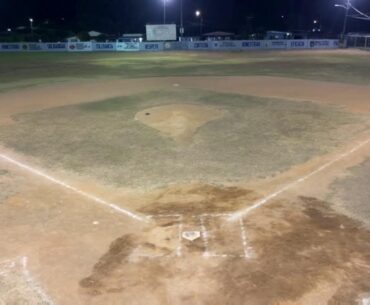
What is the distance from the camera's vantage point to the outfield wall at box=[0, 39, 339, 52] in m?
54.4

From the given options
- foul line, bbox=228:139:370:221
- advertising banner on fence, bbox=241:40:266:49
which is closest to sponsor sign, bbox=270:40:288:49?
advertising banner on fence, bbox=241:40:266:49

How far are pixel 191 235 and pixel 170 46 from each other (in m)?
51.8

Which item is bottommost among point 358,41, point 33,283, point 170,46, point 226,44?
point 33,283

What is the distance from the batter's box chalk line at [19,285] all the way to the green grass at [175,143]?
3540mm

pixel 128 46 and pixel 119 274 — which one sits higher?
pixel 128 46

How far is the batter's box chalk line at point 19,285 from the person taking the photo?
5.38 m

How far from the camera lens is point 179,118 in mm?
15352

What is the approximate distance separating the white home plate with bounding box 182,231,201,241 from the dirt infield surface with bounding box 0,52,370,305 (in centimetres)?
4

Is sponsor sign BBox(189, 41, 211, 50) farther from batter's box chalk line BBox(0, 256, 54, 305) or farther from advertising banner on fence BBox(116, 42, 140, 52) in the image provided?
batter's box chalk line BBox(0, 256, 54, 305)

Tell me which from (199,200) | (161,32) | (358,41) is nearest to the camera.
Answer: (199,200)

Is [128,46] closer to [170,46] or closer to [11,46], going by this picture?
[170,46]

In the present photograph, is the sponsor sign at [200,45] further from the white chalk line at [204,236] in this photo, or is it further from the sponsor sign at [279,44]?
Result: the white chalk line at [204,236]

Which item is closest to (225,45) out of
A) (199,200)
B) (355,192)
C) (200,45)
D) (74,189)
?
(200,45)

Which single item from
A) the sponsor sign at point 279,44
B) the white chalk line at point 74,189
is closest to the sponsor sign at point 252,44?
the sponsor sign at point 279,44
